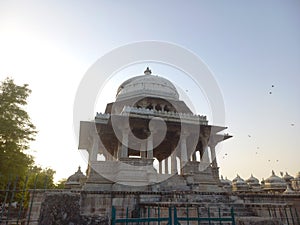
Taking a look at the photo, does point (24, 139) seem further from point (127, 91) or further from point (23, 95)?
point (127, 91)

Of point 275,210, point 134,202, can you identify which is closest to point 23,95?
point 134,202

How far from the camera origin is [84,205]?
8789 millimetres

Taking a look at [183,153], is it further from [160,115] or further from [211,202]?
[211,202]

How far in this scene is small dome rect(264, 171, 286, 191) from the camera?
21.6 meters

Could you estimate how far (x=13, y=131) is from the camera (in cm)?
1223

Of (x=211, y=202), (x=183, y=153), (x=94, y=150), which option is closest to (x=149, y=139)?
(x=183, y=153)

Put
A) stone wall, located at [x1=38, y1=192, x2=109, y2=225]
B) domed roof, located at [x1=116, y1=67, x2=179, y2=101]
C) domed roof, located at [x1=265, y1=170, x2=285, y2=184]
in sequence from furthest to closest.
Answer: domed roof, located at [x1=265, y1=170, x2=285, y2=184]
domed roof, located at [x1=116, y1=67, x2=179, y2=101]
stone wall, located at [x1=38, y1=192, x2=109, y2=225]

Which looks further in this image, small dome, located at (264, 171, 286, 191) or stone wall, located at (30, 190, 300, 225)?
small dome, located at (264, 171, 286, 191)

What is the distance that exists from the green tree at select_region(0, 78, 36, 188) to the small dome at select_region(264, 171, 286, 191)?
24214mm

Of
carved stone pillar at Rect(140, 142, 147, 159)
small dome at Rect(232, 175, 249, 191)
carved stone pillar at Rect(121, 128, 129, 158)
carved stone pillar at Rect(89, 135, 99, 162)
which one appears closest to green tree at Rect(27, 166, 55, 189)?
carved stone pillar at Rect(89, 135, 99, 162)

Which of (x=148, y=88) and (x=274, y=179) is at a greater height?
→ (x=148, y=88)

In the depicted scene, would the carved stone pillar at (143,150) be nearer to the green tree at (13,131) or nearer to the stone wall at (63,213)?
the green tree at (13,131)

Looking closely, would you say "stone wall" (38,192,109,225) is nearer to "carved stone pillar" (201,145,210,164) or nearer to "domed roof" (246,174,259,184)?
"carved stone pillar" (201,145,210,164)

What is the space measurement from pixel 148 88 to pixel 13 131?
13.6 meters
